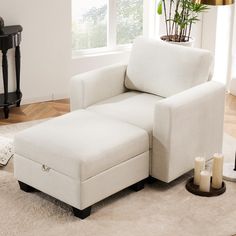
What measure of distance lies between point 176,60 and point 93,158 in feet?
3.64

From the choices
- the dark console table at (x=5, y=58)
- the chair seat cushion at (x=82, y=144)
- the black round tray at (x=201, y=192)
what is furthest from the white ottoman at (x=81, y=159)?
the dark console table at (x=5, y=58)

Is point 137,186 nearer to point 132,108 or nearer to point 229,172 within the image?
point 132,108

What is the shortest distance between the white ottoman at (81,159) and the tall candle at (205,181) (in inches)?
13.8

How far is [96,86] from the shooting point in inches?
168

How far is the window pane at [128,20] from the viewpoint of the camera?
5.90 metres

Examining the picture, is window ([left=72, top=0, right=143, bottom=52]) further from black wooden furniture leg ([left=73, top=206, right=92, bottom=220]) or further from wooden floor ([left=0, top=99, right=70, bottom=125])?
black wooden furniture leg ([left=73, top=206, right=92, bottom=220])

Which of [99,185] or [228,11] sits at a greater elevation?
[228,11]

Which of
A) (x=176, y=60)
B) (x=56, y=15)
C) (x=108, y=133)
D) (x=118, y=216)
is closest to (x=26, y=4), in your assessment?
(x=56, y=15)

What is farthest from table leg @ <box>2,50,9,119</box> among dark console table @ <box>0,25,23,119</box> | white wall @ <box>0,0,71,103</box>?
white wall @ <box>0,0,71,103</box>

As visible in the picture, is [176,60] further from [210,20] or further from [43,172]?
[210,20]

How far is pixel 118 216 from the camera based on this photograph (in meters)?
3.53

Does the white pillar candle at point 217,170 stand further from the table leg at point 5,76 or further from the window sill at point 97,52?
the window sill at point 97,52

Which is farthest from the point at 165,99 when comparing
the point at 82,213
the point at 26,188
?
the point at 26,188

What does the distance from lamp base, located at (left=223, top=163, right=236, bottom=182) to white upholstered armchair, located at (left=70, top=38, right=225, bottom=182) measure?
134mm
